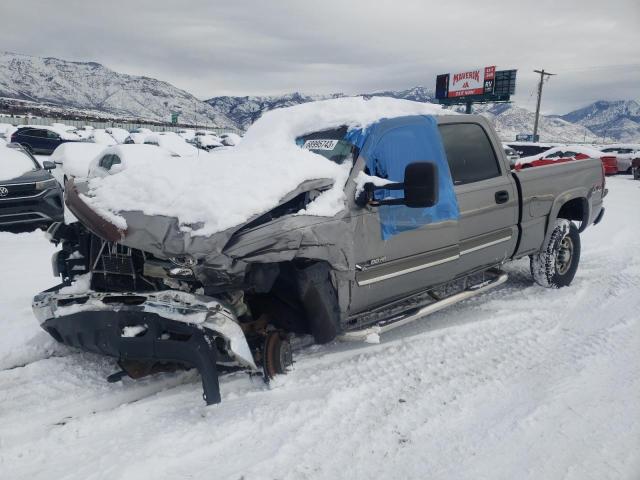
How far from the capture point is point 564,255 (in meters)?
5.64

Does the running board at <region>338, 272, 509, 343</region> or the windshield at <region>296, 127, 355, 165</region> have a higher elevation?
the windshield at <region>296, 127, 355, 165</region>

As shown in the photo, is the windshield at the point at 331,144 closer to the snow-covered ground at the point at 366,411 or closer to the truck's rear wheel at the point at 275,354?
the truck's rear wheel at the point at 275,354

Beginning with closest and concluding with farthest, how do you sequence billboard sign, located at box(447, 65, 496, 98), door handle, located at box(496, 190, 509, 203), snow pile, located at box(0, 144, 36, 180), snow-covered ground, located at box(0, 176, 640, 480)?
snow-covered ground, located at box(0, 176, 640, 480)
door handle, located at box(496, 190, 509, 203)
snow pile, located at box(0, 144, 36, 180)
billboard sign, located at box(447, 65, 496, 98)

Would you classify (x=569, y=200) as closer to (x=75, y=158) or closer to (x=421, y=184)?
(x=421, y=184)

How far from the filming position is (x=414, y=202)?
312 centimetres

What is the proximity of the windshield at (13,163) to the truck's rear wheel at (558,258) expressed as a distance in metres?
8.11

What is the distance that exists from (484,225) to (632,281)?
247cm

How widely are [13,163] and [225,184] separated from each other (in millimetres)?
7507

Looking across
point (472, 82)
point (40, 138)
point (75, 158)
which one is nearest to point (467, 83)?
point (472, 82)

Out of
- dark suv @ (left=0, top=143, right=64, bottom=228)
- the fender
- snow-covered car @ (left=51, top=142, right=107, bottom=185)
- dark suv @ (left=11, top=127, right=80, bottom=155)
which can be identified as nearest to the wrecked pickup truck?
the fender

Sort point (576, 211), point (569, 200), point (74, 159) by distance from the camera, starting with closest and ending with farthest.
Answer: point (569, 200) < point (576, 211) < point (74, 159)

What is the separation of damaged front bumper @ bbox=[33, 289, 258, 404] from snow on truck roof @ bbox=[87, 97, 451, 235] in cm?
44

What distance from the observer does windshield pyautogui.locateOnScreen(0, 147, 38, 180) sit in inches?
330

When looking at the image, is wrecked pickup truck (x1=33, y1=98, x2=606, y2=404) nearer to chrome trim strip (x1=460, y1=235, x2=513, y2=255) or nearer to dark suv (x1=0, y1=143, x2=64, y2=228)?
chrome trim strip (x1=460, y1=235, x2=513, y2=255)
